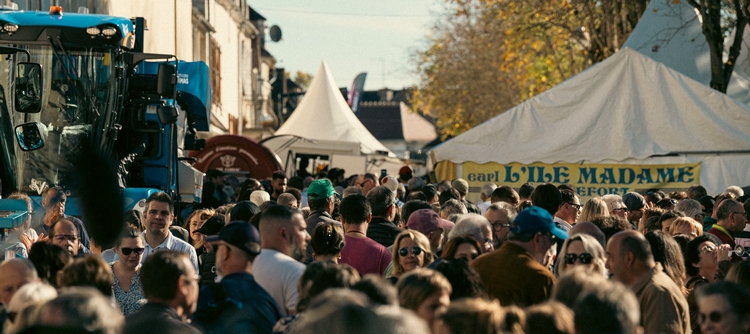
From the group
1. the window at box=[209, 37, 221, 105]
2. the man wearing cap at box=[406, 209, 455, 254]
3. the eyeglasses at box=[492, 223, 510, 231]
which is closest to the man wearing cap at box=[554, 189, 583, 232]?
the eyeglasses at box=[492, 223, 510, 231]

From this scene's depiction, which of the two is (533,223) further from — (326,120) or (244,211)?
(326,120)

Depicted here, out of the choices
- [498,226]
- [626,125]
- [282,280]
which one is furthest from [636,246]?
[626,125]

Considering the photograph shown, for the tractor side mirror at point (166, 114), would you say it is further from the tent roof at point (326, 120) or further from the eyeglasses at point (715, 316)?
the tent roof at point (326, 120)

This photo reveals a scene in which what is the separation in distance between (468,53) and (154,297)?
41177mm

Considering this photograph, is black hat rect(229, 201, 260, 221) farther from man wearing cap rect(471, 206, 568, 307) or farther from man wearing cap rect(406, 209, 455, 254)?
man wearing cap rect(471, 206, 568, 307)

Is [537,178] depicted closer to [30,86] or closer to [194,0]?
[30,86]

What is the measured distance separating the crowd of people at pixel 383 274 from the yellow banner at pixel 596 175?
294 inches

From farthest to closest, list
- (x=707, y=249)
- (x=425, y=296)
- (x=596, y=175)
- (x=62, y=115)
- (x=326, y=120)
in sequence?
(x=326, y=120), (x=596, y=175), (x=62, y=115), (x=707, y=249), (x=425, y=296)

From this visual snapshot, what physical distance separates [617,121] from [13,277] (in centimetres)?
1348

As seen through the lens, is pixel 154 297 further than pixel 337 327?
Yes

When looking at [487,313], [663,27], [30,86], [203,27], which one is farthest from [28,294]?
[203,27]

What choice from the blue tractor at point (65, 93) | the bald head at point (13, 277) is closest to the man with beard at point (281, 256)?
the bald head at point (13, 277)

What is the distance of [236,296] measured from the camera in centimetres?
513

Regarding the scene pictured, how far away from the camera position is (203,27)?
3681cm
